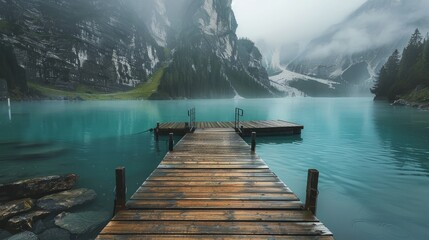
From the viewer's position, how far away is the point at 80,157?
23.0 m

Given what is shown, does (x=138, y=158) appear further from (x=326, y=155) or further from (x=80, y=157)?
(x=326, y=155)

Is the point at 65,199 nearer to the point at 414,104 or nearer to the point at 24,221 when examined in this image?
the point at 24,221

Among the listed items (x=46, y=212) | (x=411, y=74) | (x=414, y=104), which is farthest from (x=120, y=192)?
(x=411, y=74)

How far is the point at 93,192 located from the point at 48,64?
187m

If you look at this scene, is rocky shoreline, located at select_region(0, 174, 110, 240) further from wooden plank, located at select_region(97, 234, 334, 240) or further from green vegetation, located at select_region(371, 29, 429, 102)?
green vegetation, located at select_region(371, 29, 429, 102)

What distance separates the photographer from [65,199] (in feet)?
41.8

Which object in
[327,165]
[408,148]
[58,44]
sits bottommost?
[327,165]

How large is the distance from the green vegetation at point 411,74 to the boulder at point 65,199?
106 m

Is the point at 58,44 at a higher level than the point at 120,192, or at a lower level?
higher

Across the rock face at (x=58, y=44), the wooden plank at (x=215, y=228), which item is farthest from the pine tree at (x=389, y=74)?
the rock face at (x=58, y=44)

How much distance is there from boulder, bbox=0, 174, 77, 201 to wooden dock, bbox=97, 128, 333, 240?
20.6ft

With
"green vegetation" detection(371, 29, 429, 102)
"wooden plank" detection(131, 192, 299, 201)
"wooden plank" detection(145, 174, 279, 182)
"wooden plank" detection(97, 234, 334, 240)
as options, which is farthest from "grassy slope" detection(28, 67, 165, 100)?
"wooden plank" detection(97, 234, 334, 240)

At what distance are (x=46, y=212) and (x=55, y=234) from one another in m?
1.85

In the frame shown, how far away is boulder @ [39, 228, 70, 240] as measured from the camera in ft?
32.4
